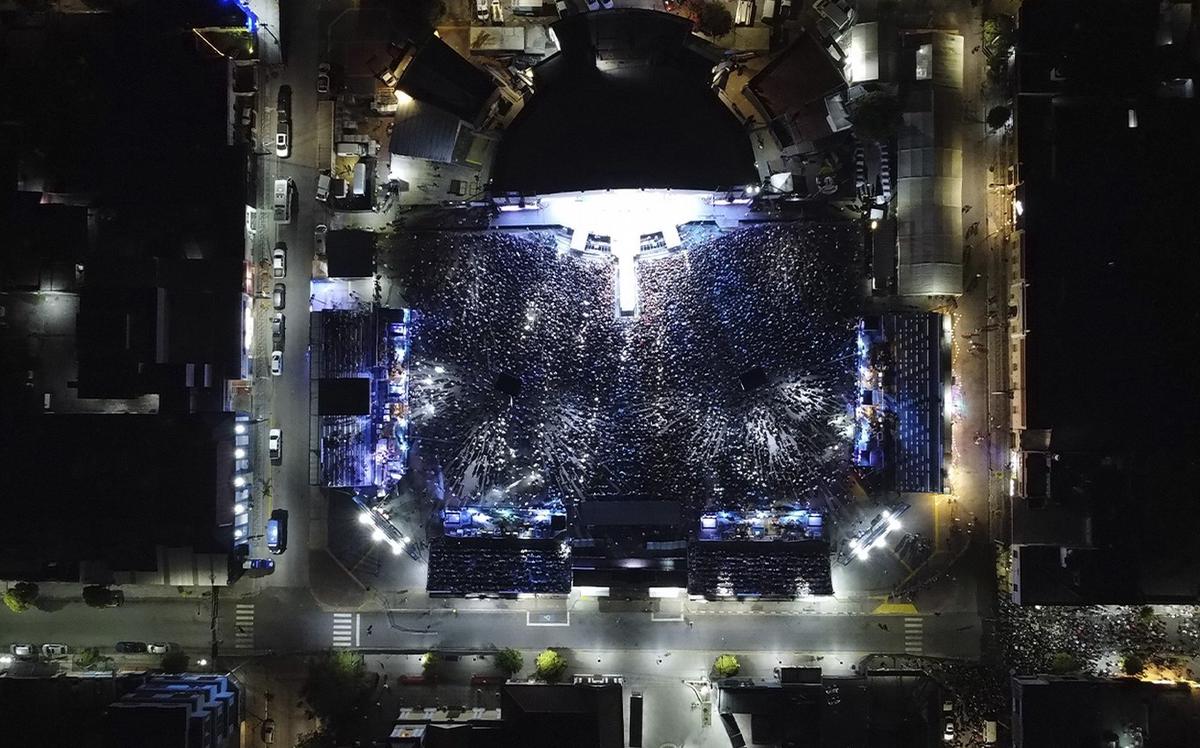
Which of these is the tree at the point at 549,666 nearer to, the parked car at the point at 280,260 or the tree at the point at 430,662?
the tree at the point at 430,662

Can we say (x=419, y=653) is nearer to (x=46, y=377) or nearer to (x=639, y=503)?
(x=639, y=503)

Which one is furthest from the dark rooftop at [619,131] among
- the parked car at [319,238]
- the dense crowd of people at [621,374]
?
the parked car at [319,238]

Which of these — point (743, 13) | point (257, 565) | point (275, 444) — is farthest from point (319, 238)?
point (743, 13)

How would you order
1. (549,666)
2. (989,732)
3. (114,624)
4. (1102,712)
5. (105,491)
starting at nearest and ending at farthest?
(1102,712)
(105,491)
(989,732)
(549,666)
(114,624)

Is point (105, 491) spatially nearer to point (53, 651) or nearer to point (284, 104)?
point (53, 651)

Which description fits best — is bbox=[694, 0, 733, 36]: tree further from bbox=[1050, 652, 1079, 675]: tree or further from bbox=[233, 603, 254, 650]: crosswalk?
bbox=[233, 603, 254, 650]: crosswalk

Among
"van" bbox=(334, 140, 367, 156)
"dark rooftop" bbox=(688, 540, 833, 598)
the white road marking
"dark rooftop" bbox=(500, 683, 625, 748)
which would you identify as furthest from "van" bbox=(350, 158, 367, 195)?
"dark rooftop" bbox=(500, 683, 625, 748)
